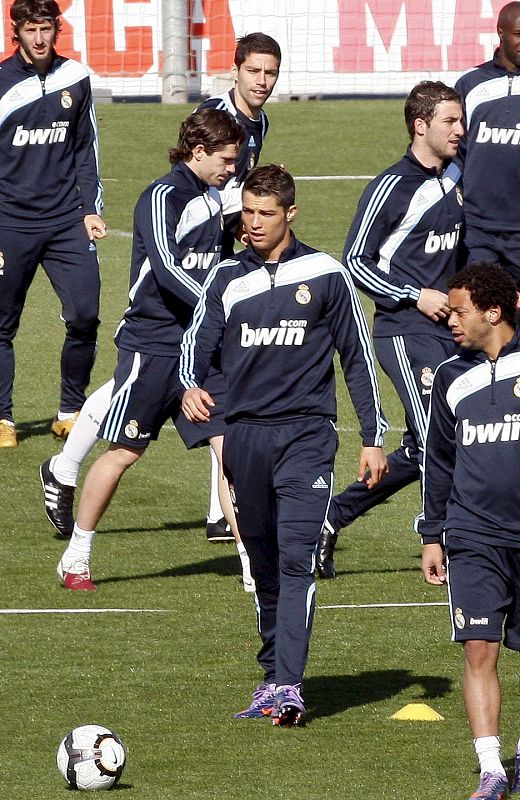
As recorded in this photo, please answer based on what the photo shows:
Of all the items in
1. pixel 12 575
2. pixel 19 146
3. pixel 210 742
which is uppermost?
pixel 19 146

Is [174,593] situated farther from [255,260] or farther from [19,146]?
[19,146]

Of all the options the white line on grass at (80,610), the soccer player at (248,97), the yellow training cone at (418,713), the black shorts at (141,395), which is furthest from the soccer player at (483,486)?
the soccer player at (248,97)

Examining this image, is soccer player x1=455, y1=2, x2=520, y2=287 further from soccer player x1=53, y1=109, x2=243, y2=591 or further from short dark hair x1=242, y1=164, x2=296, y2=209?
short dark hair x1=242, y1=164, x2=296, y2=209

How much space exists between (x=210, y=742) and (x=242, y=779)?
0.42m

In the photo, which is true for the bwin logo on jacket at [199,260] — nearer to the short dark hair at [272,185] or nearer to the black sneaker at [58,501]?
the black sneaker at [58,501]

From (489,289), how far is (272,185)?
104 cm

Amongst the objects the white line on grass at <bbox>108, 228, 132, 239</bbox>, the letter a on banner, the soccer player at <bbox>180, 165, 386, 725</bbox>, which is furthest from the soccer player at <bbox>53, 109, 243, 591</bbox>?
the letter a on banner

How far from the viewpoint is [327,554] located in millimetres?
8750

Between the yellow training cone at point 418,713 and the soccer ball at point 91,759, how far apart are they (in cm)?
121

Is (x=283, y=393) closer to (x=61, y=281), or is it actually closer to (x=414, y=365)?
(x=414, y=365)

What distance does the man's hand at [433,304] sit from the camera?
322 inches

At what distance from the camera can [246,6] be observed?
25859 mm

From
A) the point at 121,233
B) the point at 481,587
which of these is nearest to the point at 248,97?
the point at 481,587

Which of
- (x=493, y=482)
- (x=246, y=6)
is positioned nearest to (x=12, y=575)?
(x=493, y=482)
